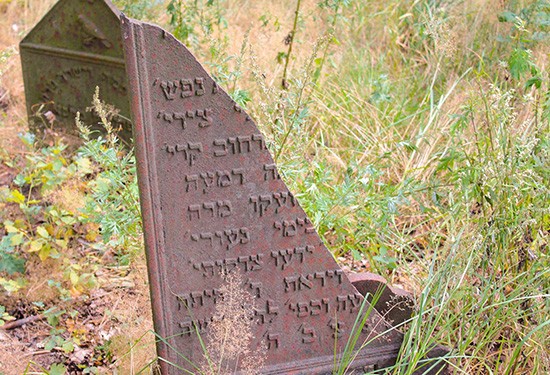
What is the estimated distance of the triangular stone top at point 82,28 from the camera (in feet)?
12.8

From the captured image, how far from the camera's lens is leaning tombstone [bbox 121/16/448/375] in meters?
2.20

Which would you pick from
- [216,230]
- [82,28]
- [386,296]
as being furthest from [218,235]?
[82,28]

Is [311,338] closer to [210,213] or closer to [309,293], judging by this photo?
[309,293]

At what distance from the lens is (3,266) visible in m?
3.15

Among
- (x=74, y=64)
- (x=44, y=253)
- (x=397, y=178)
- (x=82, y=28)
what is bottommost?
(x=44, y=253)

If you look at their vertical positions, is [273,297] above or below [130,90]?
below

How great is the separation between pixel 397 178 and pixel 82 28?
1.69 m

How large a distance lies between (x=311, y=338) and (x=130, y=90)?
943 mm

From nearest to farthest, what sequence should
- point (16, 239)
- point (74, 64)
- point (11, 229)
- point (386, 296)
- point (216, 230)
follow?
point (216, 230) → point (386, 296) → point (16, 239) → point (11, 229) → point (74, 64)

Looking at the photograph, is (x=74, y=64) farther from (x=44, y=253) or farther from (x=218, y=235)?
(x=218, y=235)

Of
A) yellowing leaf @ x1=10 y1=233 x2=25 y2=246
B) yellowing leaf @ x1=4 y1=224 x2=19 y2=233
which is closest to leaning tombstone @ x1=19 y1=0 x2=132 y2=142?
yellowing leaf @ x1=4 y1=224 x2=19 y2=233

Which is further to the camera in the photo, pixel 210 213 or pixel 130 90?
pixel 210 213

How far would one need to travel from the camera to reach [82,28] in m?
4.05

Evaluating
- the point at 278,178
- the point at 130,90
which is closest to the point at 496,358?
the point at 278,178
